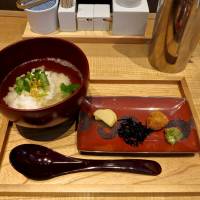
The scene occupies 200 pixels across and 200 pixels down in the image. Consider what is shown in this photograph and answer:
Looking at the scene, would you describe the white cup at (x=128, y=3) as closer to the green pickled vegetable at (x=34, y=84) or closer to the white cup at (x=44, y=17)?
the white cup at (x=44, y=17)

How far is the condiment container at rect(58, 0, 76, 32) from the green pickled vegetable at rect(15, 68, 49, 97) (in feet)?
1.15

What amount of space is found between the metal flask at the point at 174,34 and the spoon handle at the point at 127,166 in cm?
40

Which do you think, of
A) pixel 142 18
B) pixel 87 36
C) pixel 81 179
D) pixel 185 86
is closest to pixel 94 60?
pixel 87 36

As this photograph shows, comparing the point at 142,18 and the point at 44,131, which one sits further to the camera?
the point at 142,18

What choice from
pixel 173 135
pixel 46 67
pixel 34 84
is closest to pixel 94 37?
pixel 46 67

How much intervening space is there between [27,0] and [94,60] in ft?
1.04

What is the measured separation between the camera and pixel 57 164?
2.05ft

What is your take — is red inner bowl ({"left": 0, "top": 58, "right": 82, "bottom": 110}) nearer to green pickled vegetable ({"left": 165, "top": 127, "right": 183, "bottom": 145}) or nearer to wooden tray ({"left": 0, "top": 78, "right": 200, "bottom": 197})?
wooden tray ({"left": 0, "top": 78, "right": 200, "bottom": 197})

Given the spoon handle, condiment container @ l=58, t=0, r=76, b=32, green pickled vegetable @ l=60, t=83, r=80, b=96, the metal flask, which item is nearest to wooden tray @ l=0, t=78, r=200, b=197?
the spoon handle

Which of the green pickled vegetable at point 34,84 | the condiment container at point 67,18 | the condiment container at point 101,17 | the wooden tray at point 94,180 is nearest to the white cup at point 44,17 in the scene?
the condiment container at point 67,18

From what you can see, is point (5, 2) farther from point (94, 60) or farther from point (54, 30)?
point (94, 60)

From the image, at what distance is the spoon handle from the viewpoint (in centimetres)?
62

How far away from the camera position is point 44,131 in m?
0.70

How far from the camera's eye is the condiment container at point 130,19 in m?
0.91
